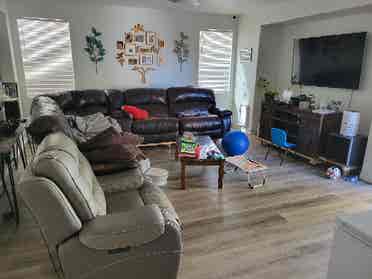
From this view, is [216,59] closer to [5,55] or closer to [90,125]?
[90,125]

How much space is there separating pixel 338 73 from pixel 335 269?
11.5ft

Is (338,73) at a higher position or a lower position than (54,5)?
lower

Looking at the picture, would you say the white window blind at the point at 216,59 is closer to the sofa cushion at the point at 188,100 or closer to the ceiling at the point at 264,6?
the ceiling at the point at 264,6

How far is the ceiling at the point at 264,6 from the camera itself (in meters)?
3.84

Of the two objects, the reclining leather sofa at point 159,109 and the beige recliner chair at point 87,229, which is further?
the reclining leather sofa at point 159,109

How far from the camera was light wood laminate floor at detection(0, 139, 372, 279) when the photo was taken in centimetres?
198

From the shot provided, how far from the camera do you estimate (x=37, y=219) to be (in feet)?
4.55

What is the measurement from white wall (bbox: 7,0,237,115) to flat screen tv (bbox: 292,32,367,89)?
79.1 inches

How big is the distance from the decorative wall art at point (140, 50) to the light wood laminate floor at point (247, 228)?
2.68 m

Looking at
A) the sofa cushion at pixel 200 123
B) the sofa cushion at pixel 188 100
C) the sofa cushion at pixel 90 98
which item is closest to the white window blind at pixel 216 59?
the sofa cushion at pixel 188 100

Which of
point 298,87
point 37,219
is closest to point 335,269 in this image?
point 37,219

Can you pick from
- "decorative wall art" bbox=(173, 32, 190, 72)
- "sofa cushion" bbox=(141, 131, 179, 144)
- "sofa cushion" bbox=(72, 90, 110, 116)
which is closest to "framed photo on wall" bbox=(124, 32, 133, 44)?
"decorative wall art" bbox=(173, 32, 190, 72)

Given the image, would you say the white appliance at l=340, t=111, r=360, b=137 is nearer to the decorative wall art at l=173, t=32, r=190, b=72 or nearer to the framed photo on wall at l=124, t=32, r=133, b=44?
the decorative wall art at l=173, t=32, r=190, b=72

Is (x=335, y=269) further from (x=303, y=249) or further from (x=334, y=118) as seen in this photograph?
(x=334, y=118)
